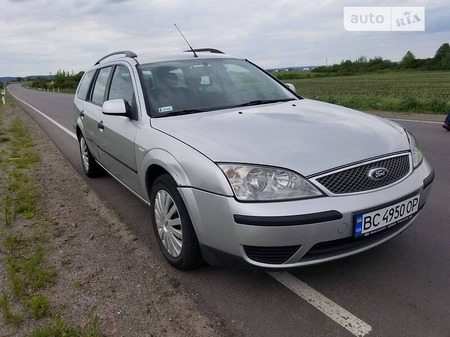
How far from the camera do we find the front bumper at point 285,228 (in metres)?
2.39

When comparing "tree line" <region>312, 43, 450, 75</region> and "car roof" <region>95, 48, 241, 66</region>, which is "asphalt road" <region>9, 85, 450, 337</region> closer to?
"car roof" <region>95, 48, 241, 66</region>

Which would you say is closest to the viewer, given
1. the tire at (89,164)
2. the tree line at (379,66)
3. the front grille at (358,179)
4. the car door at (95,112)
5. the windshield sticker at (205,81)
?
the front grille at (358,179)

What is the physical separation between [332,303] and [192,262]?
1008 mm

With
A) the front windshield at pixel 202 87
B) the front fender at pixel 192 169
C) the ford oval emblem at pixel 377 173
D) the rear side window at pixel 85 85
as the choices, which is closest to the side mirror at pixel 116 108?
the front windshield at pixel 202 87

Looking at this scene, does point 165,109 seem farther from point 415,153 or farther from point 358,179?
point 415,153

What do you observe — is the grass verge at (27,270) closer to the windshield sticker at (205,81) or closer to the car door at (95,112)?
the car door at (95,112)

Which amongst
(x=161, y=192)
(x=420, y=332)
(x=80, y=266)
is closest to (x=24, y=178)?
(x=80, y=266)

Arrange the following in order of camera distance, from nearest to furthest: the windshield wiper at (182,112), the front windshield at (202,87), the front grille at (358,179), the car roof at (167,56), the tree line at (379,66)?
the front grille at (358,179), the windshield wiper at (182,112), the front windshield at (202,87), the car roof at (167,56), the tree line at (379,66)

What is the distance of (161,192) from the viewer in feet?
10.3

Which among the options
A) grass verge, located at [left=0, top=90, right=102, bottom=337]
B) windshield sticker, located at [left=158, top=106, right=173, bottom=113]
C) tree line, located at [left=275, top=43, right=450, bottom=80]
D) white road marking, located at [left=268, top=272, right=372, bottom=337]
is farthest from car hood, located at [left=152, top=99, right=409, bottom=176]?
tree line, located at [left=275, top=43, right=450, bottom=80]

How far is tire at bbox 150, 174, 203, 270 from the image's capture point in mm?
2883

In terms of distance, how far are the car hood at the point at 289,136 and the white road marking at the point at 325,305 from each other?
33.1 inches

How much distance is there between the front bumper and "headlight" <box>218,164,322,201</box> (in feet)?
0.16

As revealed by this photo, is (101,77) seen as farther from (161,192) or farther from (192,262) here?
(192,262)
